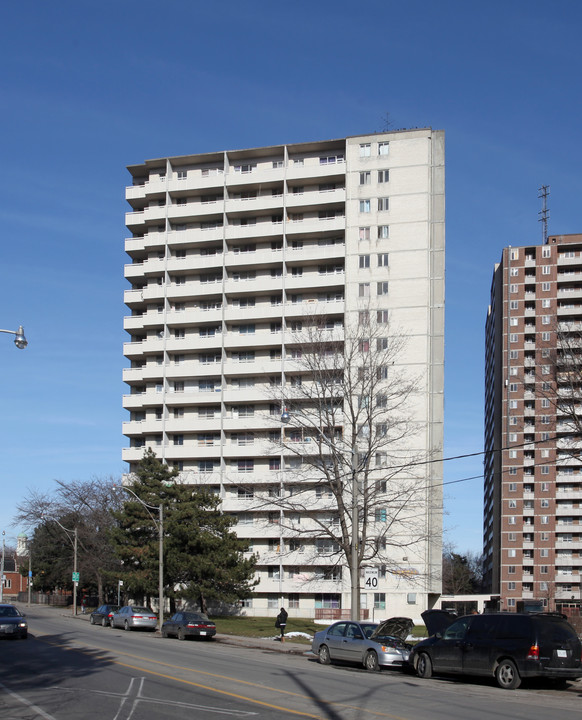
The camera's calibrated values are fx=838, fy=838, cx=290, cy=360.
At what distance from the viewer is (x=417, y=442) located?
64688 mm

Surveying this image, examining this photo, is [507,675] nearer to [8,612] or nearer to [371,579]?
[371,579]

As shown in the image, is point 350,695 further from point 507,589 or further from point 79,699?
point 507,589

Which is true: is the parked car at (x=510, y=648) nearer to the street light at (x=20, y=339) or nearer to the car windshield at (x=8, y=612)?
the street light at (x=20, y=339)

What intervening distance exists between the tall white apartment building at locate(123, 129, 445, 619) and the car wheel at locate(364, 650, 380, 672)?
38.7 m

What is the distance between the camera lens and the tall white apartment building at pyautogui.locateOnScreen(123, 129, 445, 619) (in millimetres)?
65125

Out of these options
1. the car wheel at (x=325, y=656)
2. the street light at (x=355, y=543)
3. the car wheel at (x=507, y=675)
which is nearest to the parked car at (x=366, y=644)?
the car wheel at (x=325, y=656)

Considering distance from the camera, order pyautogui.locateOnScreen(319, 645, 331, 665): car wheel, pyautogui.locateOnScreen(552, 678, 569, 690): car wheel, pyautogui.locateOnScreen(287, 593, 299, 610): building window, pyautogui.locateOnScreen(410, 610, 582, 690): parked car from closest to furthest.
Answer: pyautogui.locateOnScreen(410, 610, 582, 690): parked car, pyautogui.locateOnScreen(552, 678, 569, 690): car wheel, pyautogui.locateOnScreen(319, 645, 331, 665): car wheel, pyautogui.locateOnScreen(287, 593, 299, 610): building window

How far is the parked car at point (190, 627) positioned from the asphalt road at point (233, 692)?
11.5m

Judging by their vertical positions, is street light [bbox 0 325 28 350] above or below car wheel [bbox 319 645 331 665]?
above

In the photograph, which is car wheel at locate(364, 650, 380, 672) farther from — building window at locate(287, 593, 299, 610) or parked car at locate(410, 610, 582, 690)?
building window at locate(287, 593, 299, 610)

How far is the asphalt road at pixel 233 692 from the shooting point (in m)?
14.1

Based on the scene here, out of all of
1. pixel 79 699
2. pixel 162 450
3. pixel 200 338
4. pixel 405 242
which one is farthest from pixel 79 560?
pixel 79 699

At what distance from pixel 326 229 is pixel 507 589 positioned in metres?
54.6

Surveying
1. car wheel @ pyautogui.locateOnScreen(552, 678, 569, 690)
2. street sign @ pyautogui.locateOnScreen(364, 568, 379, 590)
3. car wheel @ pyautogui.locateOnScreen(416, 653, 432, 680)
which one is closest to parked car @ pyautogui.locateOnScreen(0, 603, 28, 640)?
street sign @ pyautogui.locateOnScreen(364, 568, 379, 590)
